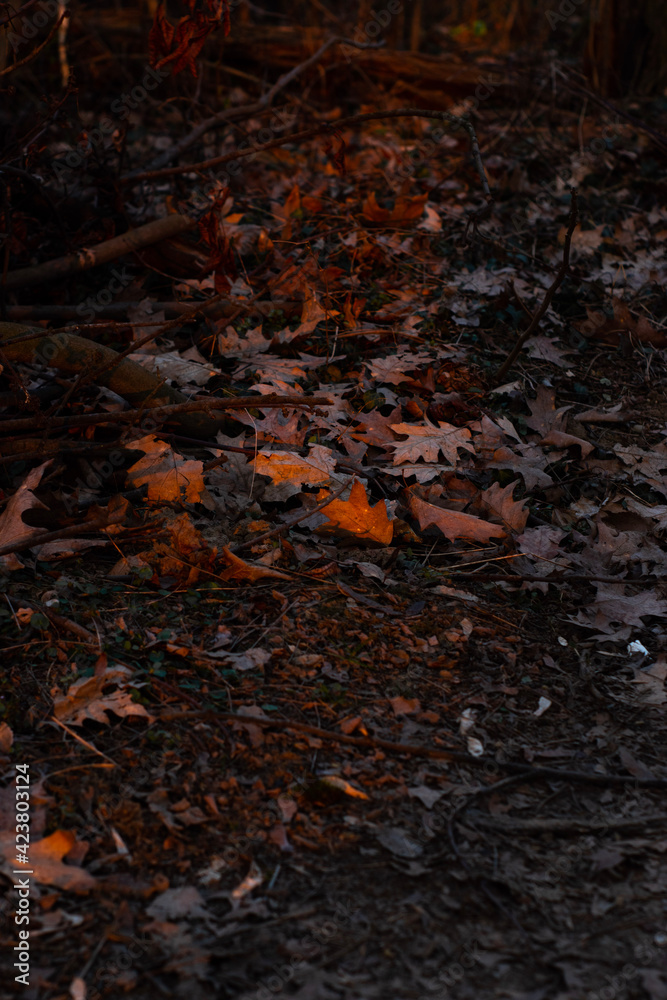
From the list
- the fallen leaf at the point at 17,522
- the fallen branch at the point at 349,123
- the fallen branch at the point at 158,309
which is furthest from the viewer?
the fallen branch at the point at 158,309

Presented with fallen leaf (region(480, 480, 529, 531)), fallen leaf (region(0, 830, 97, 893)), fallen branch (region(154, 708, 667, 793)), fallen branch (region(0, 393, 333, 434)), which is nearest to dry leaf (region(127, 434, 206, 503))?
fallen branch (region(0, 393, 333, 434))

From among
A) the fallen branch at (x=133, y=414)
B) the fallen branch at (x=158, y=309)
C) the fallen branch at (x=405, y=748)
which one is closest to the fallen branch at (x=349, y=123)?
the fallen branch at (x=158, y=309)

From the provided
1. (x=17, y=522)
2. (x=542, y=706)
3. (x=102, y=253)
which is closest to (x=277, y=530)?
(x=17, y=522)

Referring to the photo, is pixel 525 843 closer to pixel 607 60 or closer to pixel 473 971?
pixel 473 971

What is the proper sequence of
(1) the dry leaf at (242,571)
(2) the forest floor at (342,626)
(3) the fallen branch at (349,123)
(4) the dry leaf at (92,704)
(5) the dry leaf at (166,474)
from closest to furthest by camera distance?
(2) the forest floor at (342,626), (4) the dry leaf at (92,704), (1) the dry leaf at (242,571), (5) the dry leaf at (166,474), (3) the fallen branch at (349,123)

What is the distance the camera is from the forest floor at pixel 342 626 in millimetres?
1796

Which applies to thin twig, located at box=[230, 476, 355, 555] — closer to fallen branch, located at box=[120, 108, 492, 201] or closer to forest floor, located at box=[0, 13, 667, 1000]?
forest floor, located at box=[0, 13, 667, 1000]

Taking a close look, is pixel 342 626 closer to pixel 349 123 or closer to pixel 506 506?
pixel 506 506

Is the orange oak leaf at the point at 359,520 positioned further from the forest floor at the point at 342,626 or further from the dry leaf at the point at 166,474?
the dry leaf at the point at 166,474

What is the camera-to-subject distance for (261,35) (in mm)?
7305

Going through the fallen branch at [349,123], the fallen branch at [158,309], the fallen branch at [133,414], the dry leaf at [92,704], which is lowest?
the dry leaf at [92,704]

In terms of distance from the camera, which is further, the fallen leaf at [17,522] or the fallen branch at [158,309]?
the fallen branch at [158,309]

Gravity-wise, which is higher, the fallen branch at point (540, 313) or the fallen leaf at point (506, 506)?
the fallen branch at point (540, 313)

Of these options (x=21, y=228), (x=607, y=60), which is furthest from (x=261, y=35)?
(x=21, y=228)
